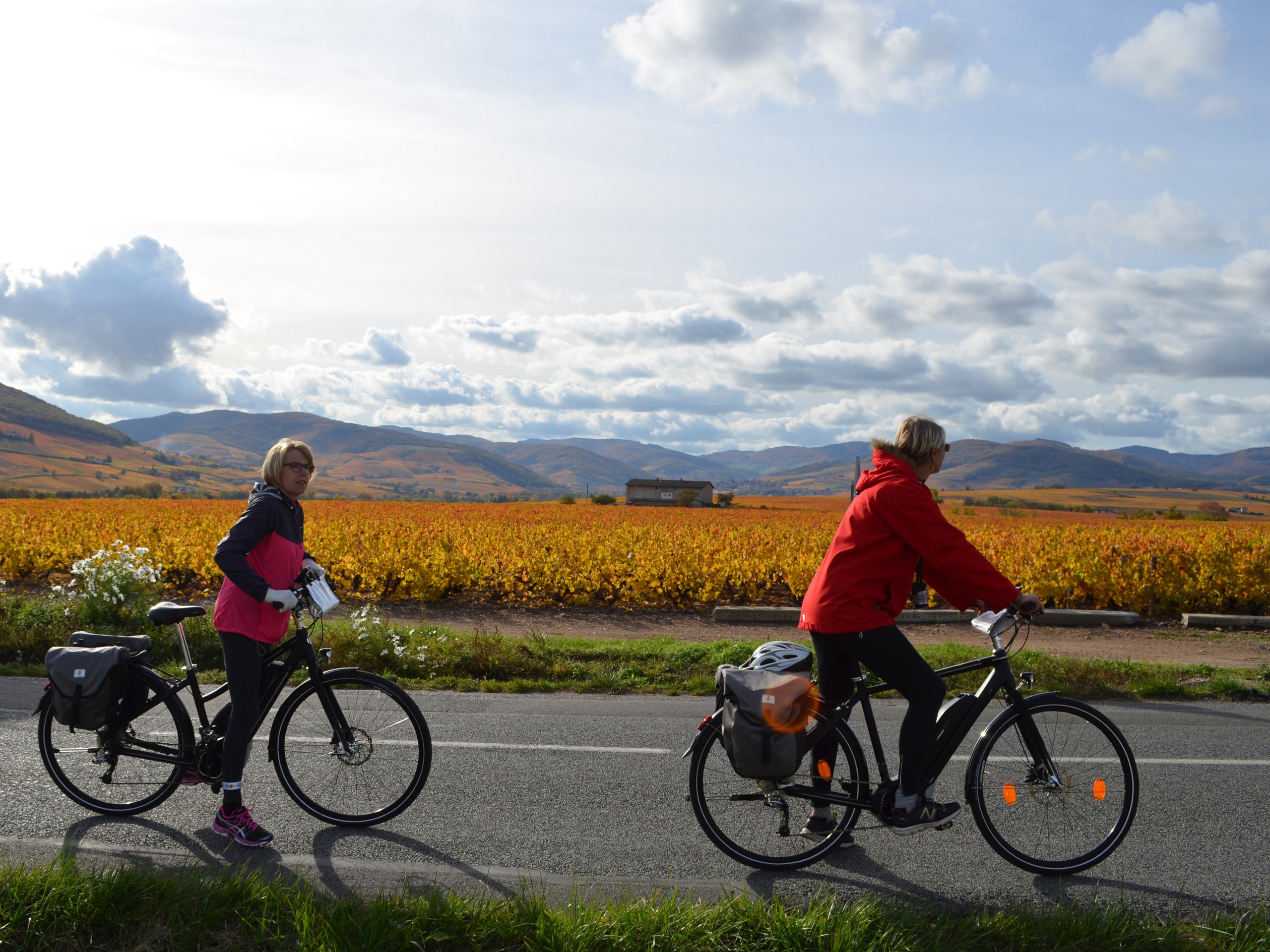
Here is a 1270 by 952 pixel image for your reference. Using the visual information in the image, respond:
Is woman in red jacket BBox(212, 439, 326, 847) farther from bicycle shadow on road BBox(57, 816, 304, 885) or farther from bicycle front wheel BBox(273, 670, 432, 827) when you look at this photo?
bicycle front wheel BBox(273, 670, 432, 827)

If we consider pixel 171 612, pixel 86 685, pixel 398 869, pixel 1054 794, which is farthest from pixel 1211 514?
pixel 86 685

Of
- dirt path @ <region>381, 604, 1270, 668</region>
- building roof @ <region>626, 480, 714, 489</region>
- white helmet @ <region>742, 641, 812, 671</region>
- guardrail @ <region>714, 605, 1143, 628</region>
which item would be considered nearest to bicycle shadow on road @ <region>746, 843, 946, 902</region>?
white helmet @ <region>742, 641, 812, 671</region>

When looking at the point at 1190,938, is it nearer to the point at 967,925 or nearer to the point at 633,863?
the point at 967,925

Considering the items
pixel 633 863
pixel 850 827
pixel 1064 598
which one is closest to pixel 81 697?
pixel 633 863

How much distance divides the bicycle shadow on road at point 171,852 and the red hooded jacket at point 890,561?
279 cm

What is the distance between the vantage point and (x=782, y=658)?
409 cm

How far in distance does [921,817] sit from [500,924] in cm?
208

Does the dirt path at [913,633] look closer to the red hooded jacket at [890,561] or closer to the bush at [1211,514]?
the red hooded jacket at [890,561]

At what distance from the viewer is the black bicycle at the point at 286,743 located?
4.60 meters

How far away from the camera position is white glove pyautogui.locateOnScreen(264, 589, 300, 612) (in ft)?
13.9

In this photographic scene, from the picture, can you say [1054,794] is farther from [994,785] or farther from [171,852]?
[171,852]

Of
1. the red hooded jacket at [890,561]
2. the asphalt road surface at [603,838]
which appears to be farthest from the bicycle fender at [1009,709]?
the asphalt road surface at [603,838]

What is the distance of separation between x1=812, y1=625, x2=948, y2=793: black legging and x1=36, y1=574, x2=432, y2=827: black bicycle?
2221 mm

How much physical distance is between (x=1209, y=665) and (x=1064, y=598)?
5.30m
